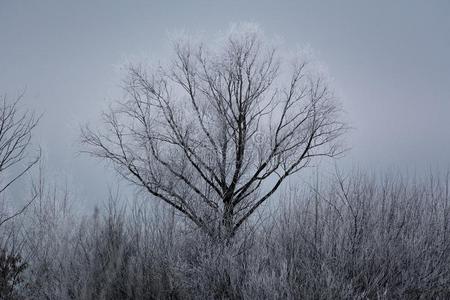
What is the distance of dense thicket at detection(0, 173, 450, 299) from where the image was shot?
19.1 ft

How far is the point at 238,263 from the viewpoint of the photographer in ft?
22.0

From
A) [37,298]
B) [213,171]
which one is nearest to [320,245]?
[37,298]

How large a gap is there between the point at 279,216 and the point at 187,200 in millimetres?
3965

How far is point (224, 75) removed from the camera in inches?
545

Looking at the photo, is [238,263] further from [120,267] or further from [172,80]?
[172,80]

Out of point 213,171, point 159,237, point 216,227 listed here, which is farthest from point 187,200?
point 159,237

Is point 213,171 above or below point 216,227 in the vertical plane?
above

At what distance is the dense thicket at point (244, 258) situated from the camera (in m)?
5.81

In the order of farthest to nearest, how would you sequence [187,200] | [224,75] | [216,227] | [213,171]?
[224,75], [213,171], [187,200], [216,227]

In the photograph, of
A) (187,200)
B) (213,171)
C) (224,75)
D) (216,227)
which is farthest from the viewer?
(224,75)


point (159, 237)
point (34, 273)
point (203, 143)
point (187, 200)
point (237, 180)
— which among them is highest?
point (203, 143)

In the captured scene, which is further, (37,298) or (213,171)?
(213,171)

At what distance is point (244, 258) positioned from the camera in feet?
22.6

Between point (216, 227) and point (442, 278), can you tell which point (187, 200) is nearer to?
point (216, 227)
